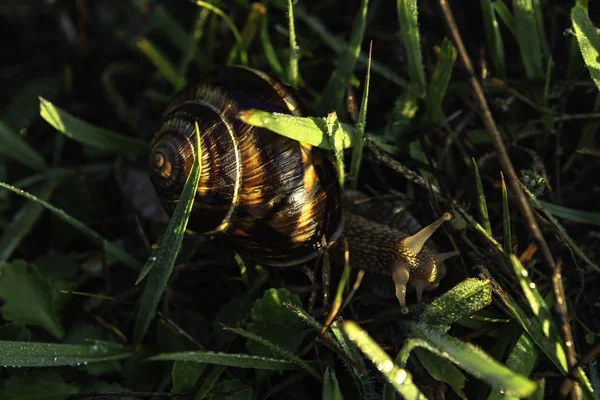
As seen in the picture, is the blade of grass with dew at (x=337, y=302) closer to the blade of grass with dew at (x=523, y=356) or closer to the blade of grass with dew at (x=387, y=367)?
the blade of grass with dew at (x=387, y=367)

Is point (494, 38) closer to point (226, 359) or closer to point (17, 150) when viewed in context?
point (226, 359)

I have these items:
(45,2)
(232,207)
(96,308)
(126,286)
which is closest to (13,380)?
(96,308)

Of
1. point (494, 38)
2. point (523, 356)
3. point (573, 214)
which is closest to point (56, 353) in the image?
point (523, 356)

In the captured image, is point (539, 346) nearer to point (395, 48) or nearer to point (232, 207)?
point (232, 207)

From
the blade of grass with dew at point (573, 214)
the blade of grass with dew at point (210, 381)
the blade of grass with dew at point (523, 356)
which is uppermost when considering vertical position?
the blade of grass with dew at point (573, 214)

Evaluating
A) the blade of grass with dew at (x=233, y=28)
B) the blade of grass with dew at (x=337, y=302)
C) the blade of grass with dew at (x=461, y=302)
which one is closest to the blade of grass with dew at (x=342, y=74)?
the blade of grass with dew at (x=233, y=28)
